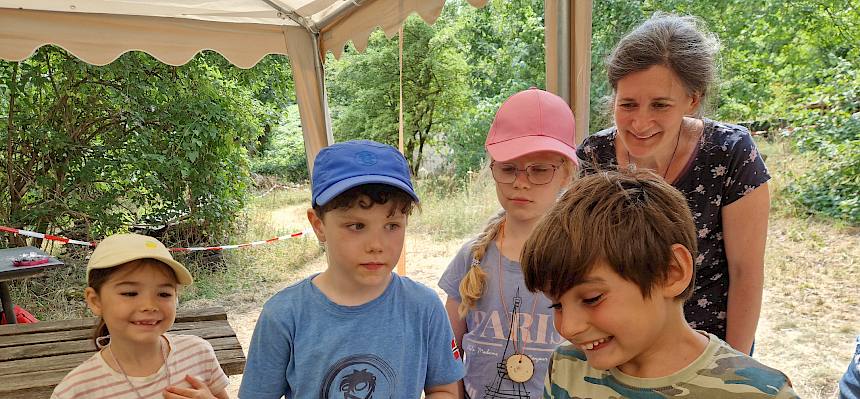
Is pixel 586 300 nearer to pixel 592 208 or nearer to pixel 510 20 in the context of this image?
pixel 592 208

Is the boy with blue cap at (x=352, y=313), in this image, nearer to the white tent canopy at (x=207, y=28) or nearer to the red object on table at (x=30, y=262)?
the white tent canopy at (x=207, y=28)

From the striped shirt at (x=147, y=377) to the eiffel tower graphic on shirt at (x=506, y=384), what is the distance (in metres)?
0.80

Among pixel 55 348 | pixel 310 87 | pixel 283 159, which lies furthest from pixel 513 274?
pixel 283 159

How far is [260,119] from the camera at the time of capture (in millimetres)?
8820

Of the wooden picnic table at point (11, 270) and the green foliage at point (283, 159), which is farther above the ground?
the green foliage at point (283, 159)

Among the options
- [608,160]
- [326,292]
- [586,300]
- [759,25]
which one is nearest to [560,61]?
[608,160]

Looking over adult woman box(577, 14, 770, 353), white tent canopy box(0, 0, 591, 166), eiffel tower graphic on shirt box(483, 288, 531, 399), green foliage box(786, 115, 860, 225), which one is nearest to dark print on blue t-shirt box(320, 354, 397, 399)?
eiffel tower graphic on shirt box(483, 288, 531, 399)

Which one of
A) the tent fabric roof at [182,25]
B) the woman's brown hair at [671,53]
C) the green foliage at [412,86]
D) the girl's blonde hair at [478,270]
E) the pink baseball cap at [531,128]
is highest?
the green foliage at [412,86]

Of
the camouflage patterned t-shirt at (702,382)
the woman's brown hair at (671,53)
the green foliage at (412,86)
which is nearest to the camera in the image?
the camouflage patterned t-shirt at (702,382)

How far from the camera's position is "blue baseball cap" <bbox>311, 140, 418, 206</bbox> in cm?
144

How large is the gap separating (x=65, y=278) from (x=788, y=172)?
803 centimetres

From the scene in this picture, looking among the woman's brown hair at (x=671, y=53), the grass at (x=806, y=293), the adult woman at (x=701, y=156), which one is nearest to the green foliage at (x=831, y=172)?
the grass at (x=806, y=293)

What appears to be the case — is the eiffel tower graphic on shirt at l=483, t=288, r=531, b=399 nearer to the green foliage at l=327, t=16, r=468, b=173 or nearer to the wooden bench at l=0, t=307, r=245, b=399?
the wooden bench at l=0, t=307, r=245, b=399

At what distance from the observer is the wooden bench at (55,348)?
8.16ft
